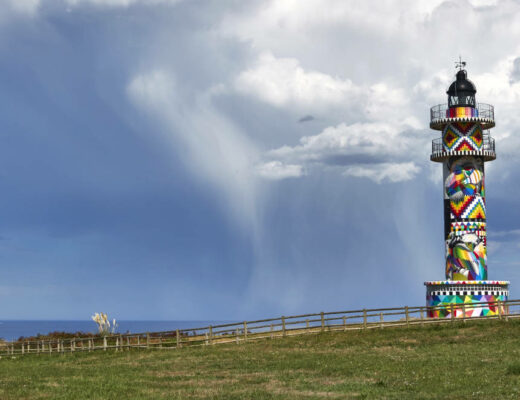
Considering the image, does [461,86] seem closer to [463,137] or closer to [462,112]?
[462,112]

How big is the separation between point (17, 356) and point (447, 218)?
33140 millimetres

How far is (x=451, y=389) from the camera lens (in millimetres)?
20875

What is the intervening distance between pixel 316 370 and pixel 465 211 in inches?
1289

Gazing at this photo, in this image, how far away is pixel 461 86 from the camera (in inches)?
2338

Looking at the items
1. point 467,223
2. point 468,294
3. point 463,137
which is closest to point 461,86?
point 463,137

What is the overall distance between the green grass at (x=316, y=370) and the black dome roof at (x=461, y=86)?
23.8m

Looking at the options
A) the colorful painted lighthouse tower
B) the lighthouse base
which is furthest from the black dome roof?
the lighthouse base

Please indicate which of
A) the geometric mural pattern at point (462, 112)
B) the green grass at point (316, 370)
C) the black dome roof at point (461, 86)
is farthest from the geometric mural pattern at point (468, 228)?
the green grass at point (316, 370)

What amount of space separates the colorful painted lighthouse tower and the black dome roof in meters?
0.86

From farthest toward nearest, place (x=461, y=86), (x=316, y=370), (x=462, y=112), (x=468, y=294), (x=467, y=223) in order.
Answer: (x=461, y=86), (x=462, y=112), (x=467, y=223), (x=468, y=294), (x=316, y=370)

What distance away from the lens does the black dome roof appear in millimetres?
58969

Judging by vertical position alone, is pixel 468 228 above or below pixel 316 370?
above

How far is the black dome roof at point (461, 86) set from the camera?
5897 centimetres

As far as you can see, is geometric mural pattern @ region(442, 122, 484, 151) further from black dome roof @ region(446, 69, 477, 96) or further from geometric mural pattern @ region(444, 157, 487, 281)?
black dome roof @ region(446, 69, 477, 96)
